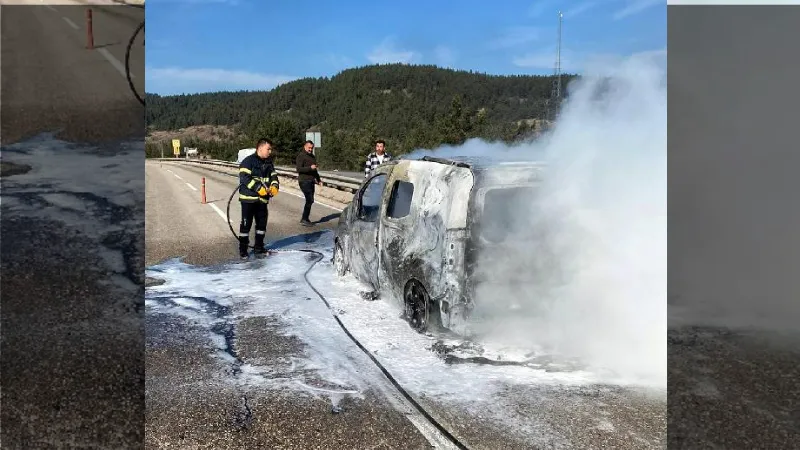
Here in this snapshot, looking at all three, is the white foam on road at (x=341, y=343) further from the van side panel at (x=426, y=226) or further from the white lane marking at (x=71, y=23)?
the white lane marking at (x=71, y=23)

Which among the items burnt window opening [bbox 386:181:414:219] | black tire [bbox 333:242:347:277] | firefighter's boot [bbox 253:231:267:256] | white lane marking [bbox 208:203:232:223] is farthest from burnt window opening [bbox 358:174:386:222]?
white lane marking [bbox 208:203:232:223]

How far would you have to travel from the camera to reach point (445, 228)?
15.4 feet

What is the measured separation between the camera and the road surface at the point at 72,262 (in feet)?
12.1

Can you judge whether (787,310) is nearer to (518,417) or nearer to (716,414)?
(716,414)

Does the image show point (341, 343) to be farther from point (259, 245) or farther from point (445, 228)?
point (259, 245)

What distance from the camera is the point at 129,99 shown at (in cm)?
Result: 1764

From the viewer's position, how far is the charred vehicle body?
4.59 m

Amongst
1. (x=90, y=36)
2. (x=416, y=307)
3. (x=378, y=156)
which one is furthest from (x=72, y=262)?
(x=90, y=36)

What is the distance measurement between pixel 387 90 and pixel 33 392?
19960cm

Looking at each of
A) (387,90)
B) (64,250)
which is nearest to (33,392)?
(64,250)

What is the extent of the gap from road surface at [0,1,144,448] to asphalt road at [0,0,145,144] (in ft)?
0.21

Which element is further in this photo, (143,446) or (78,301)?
(78,301)

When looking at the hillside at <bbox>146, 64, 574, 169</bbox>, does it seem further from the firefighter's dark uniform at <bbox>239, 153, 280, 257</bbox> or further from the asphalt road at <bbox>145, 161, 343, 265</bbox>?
the firefighter's dark uniform at <bbox>239, 153, 280, 257</bbox>

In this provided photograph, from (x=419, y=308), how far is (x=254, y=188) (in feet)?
13.6
